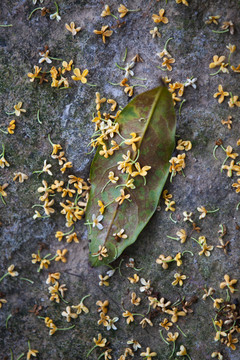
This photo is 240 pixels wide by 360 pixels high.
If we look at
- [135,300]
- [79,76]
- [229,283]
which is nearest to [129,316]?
[135,300]

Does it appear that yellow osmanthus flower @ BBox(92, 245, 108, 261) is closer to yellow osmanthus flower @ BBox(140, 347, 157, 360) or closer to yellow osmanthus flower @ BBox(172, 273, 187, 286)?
yellow osmanthus flower @ BBox(172, 273, 187, 286)

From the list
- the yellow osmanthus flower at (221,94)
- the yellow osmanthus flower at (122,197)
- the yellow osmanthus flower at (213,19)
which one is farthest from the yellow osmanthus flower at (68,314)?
the yellow osmanthus flower at (213,19)

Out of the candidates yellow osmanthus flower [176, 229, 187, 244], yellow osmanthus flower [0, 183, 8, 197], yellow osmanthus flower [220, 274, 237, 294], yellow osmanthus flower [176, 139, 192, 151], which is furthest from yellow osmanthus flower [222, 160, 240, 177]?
yellow osmanthus flower [0, 183, 8, 197]

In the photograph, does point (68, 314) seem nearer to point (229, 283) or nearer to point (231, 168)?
point (229, 283)

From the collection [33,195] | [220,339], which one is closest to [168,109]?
[33,195]

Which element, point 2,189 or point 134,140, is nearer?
point 134,140

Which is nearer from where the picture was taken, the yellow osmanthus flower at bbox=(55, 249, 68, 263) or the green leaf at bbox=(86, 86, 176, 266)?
the green leaf at bbox=(86, 86, 176, 266)
